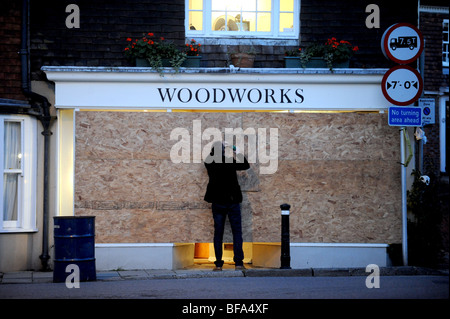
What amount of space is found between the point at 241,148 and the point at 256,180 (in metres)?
0.61

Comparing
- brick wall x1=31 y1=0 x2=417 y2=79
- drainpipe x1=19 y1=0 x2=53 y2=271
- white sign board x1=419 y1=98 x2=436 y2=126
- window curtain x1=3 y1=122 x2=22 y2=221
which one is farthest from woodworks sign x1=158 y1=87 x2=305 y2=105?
window curtain x1=3 y1=122 x2=22 y2=221

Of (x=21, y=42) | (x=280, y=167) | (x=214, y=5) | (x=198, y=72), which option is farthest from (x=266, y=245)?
(x=21, y=42)

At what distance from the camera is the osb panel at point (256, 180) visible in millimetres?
12656

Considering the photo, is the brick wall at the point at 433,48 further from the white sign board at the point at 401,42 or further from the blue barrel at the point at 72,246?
the blue barrel at the point at 72,246

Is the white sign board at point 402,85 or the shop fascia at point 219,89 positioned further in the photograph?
the shop fascia at point 219,89

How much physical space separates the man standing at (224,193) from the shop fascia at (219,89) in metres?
1.12

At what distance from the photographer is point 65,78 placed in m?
12.5

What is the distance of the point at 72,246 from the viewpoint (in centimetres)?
1074

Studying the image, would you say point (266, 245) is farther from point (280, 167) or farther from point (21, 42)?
point (21, 42)

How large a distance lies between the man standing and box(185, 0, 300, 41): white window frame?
2.35 meters

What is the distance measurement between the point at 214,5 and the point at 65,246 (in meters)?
5.31

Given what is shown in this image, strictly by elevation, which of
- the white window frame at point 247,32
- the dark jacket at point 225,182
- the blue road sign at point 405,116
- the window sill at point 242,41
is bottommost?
the dark jacket at point 225,182

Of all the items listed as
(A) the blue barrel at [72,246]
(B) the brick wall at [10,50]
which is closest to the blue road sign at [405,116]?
(A) the blue barrel at [72,246]

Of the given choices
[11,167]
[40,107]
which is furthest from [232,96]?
[11,167]
